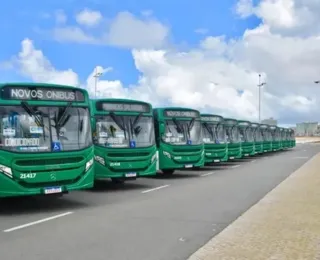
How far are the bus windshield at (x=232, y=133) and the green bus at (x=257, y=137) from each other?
7.38 m

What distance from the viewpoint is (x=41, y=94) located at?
11.1 metres

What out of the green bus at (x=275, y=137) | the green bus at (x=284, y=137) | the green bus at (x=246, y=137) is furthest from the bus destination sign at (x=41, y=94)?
the green bus at (x=284, y=137)

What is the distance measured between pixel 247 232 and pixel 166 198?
5248 millimetres

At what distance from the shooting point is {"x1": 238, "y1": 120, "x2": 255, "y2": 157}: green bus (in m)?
34.3

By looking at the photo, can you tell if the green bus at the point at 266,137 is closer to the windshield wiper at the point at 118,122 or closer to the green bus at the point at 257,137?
the green bus at the point at 257,137

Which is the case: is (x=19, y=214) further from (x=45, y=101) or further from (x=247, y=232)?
(x=247, y=232)

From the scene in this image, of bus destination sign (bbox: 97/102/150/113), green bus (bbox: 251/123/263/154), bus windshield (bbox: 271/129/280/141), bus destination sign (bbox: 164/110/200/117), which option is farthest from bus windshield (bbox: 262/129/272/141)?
bus destination sign (bbox: 97/102/150/113)

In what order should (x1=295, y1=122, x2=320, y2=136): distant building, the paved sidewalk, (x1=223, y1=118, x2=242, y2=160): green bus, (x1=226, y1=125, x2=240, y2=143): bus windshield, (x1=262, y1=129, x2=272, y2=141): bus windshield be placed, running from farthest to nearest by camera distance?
(x1=295, y1=122, x2=320, y2=136): distant building, (x1=262, y1=129, x2=272, y2=141): bus windshield, (x1=226, y1=125, x2=240, y2=143): bus windshield, (x1=223, y1=118, x2=242, y2=160): green bus, the paved sidewalk

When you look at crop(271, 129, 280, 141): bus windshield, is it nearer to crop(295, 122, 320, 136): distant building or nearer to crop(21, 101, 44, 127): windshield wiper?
crop(21, 101, 44, 127): windshield wiper

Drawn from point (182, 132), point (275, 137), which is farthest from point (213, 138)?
point (275, 137)

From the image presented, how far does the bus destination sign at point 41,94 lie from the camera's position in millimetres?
10586

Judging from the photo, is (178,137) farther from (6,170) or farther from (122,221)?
(6,170)

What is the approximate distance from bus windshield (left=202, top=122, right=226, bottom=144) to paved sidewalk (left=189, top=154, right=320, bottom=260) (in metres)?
12.4

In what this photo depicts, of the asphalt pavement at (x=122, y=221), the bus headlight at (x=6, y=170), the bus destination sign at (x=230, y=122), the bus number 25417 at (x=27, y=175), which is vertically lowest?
the asphalt pavement at (x=122, y=221)
